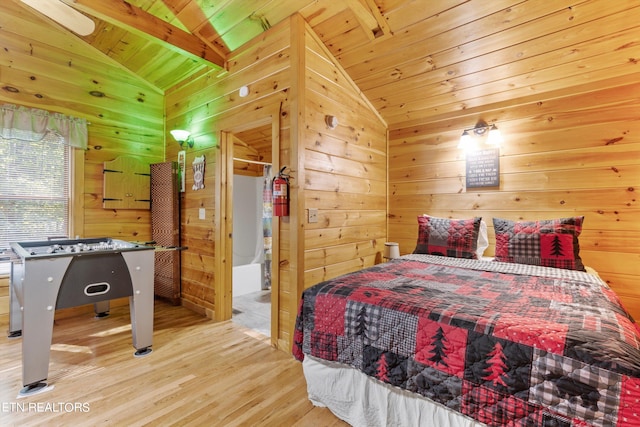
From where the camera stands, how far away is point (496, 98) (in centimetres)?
287

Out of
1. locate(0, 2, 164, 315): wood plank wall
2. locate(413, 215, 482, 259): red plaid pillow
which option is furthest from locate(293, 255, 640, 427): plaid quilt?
locate(0, 2, 164, 315): wood plank wall

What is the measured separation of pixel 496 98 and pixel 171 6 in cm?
324

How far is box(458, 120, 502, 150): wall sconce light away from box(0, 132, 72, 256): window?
13.7 feet

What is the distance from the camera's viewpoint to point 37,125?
2.94 meters

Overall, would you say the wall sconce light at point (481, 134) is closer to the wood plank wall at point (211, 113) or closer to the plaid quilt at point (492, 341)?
the plaid quilt at point (492, 341)

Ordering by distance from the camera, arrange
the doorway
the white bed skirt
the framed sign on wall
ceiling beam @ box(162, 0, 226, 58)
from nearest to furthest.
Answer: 1. the white bed skirt
2. ceiling beam @ box(162, 0, 226, 58)
3. the framed sign on wall
4. the doorway

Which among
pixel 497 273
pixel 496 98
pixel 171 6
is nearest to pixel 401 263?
pixel 497 273

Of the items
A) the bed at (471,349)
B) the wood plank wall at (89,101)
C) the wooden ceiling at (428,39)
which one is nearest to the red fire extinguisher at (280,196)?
the bed at (471,349)

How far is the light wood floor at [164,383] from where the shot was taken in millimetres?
1665

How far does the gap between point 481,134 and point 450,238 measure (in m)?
1.18

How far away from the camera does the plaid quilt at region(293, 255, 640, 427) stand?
3.27ft

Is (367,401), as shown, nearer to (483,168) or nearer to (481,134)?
(483,168)

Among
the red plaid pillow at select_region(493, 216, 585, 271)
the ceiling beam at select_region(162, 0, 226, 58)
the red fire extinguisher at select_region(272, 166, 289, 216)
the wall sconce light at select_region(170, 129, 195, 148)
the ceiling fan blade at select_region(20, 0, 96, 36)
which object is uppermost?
the ceiling beam at select_region(162, 0, 226, 58)

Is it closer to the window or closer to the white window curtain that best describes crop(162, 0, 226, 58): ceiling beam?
the white window curtain
